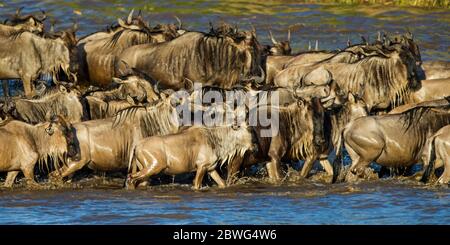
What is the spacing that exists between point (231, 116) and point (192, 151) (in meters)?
0.77

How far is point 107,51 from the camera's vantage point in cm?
2119

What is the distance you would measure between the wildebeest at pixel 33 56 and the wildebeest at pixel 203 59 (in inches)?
36.2

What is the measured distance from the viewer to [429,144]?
15.2 meters

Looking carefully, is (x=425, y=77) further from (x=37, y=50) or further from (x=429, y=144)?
(x=37, y=50)

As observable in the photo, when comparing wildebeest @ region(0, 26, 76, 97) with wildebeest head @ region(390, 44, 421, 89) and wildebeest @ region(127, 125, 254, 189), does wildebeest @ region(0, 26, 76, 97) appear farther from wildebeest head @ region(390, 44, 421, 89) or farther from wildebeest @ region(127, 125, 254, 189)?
wildebeest @ region(127, 125, 254, 189)

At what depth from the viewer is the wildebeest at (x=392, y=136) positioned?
51.1 ft

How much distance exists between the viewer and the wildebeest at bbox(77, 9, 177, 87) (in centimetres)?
2112

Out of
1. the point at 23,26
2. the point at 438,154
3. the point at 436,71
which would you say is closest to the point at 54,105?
the point at 23,26

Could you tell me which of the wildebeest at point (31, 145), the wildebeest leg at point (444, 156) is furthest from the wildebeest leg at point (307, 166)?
the wildebeest at point (31, 145)

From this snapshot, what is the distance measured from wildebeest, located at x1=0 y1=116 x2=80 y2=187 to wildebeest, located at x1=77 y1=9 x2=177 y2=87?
559 cm

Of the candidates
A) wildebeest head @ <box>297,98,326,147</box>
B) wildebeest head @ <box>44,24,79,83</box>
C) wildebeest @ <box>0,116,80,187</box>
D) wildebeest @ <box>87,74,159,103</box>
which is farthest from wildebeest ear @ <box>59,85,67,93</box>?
wildebeest head @ <box>297,98,326,147</box>

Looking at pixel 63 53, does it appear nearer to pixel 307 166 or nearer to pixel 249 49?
pixel 249 49

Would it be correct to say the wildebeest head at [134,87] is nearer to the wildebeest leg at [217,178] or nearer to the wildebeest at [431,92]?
the wildebeest leg at [217,178]
